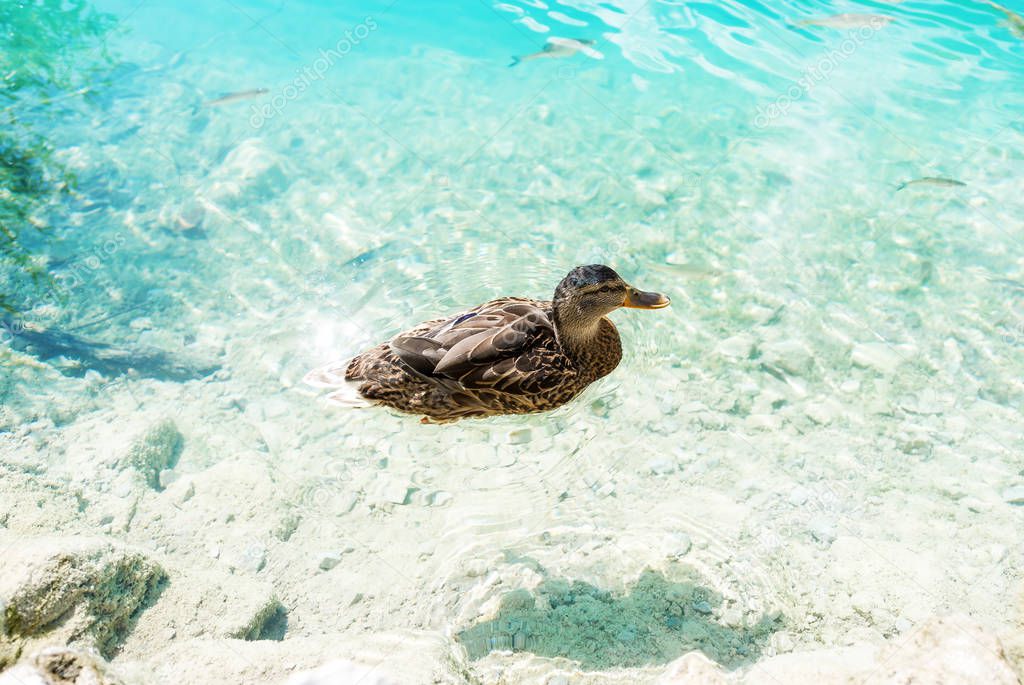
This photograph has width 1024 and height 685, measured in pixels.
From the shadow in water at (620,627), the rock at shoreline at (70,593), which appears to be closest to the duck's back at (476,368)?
the shadow in water at (620,627)

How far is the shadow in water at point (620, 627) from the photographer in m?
2.94

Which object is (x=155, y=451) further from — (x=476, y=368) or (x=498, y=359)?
(x=498, y=359)

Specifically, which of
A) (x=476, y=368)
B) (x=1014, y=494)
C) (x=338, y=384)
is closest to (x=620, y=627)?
(x=476, y=368)

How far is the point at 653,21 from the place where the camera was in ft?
39.6

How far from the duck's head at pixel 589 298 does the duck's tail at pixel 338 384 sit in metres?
1.51

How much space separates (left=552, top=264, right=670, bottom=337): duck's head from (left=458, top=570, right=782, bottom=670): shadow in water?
1653 millimetres

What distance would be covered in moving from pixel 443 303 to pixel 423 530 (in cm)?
215

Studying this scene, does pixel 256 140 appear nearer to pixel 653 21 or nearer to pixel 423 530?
pixel 423 530

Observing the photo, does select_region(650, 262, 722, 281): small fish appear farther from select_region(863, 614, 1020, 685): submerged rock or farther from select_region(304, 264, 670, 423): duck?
select_region(863, 614, 1020, 685): submerged rock

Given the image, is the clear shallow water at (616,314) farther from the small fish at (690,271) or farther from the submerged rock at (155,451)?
the submerged rock at (155,451)

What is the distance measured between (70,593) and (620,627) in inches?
100

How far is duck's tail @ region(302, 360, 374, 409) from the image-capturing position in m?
4.34

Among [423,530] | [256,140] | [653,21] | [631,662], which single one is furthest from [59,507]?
[653,21]

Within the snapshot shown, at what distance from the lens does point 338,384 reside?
4.46 meters
